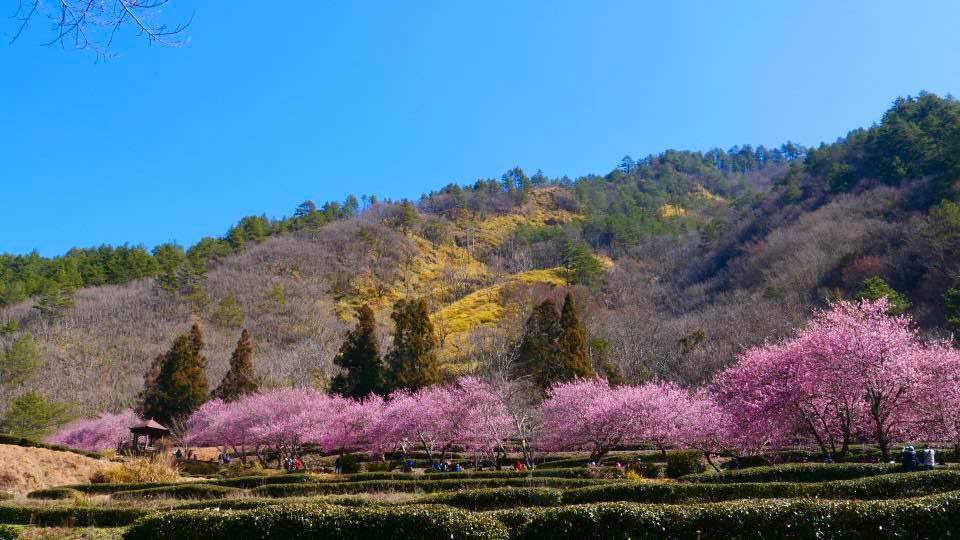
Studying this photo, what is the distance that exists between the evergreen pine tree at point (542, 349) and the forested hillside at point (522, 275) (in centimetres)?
150

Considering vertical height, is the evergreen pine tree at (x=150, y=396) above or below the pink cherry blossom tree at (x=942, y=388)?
above

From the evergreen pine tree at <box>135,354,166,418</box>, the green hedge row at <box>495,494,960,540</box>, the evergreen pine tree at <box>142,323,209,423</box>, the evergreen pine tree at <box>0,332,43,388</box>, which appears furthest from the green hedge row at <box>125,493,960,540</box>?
Result: the evergreen pine tree at <box>0,332,43,388</box>

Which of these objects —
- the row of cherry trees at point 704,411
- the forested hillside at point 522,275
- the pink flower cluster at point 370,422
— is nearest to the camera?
the row of cherry trees at point 704,411

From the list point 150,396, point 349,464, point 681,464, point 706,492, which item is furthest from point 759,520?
point 150,396

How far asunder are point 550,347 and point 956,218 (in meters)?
34.6

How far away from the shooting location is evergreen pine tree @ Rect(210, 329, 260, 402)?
50.1 m

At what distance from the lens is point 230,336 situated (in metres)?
80.8

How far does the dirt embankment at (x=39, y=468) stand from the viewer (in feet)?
78.9

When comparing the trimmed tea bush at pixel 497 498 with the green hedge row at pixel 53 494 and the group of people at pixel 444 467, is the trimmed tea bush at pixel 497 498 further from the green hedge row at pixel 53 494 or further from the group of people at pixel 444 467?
the group of people at pixel 444 467

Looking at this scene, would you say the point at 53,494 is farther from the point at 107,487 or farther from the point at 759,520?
the point at 759,520

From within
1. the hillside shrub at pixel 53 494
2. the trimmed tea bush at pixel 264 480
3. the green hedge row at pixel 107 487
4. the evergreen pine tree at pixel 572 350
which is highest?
the evergreen pine tree at pixel 572 350

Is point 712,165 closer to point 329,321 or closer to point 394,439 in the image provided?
point 329,321

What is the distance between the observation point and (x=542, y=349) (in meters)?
47.3

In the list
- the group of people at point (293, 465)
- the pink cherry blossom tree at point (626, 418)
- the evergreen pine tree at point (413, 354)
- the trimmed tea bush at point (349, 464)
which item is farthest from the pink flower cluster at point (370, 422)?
the pink cherry blossom tree at point (626, 418)
